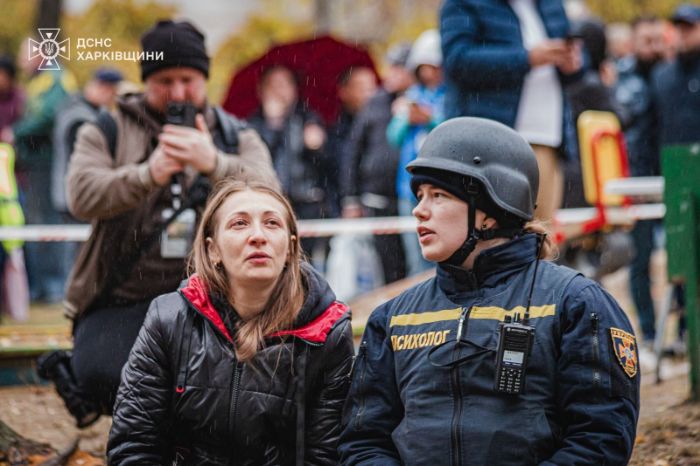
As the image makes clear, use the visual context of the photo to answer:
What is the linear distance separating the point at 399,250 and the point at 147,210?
18.4 ft

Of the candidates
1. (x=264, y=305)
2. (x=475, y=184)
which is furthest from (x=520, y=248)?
(x=264, y=305)

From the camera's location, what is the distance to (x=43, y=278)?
13.9 m

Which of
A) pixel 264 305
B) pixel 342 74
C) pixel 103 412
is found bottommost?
pixel 103 412

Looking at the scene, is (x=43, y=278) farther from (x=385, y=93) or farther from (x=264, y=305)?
(x=264, y=305)

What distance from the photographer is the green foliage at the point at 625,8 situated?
30031 millimetres

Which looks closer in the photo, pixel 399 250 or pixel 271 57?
pixel 399 250

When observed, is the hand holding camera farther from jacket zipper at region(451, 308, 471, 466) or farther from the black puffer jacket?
jacket zipper at region(451, 308, 471, 466)

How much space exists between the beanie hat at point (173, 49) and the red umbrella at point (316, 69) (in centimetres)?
709

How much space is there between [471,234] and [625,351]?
0.67 m

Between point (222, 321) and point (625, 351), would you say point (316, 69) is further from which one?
point (625, 351)

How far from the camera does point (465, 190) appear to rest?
4.07 m

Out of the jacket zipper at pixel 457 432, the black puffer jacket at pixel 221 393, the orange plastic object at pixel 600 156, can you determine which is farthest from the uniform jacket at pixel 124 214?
the orange plastic object at pixel 600 156

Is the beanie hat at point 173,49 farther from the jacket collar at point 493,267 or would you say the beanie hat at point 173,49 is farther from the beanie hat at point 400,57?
the beanie hat at point 400,57

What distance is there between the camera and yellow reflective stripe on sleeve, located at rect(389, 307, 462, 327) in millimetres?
3908
